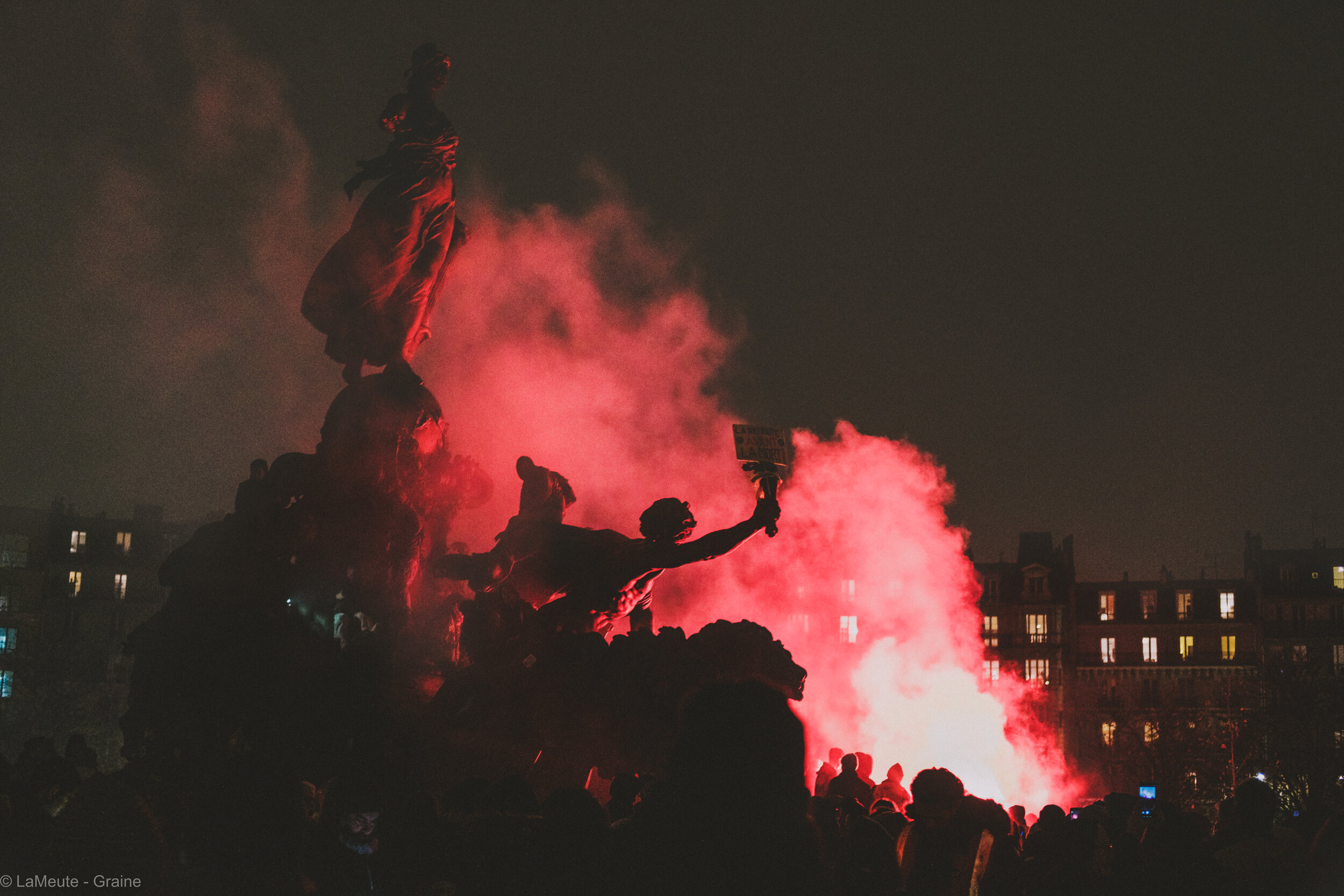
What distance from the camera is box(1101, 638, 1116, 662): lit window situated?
77562 millimetres

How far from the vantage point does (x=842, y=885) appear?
342 inches

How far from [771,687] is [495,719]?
40.4 ft

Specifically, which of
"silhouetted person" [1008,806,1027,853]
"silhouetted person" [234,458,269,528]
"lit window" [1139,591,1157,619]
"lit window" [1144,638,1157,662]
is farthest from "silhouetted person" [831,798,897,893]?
"lit window" [1139,591,1157,619]

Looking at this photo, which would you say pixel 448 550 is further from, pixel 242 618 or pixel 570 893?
pixel 570 893

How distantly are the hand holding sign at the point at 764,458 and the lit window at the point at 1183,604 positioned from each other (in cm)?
6747

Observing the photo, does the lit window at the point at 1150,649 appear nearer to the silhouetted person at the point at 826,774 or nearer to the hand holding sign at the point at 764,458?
the silhouetted person at the point at 826,774

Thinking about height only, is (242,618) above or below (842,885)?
above

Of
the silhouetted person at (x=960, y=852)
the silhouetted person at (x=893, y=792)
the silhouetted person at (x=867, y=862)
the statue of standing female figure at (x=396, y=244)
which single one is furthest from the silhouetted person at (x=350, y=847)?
the statue of standing female figure at (x=396, y=244)

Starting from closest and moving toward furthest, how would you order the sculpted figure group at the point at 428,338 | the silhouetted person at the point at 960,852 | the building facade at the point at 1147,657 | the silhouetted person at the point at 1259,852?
the silhouetted person at the point at 1259,852, the silhouetted person at the point at 960,852, the sculpted figure group at the point at 428,338, the building facade at the point at 1147,657

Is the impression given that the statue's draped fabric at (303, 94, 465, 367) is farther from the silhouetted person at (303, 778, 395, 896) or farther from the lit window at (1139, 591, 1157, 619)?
the lit window at (1139, 591, 1157, 619)

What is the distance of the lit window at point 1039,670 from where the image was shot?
249 ft

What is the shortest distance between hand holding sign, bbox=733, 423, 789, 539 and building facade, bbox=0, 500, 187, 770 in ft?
192

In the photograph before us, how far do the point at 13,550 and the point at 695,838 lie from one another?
85.2 meters

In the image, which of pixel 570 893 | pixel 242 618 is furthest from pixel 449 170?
pixel 570 893
